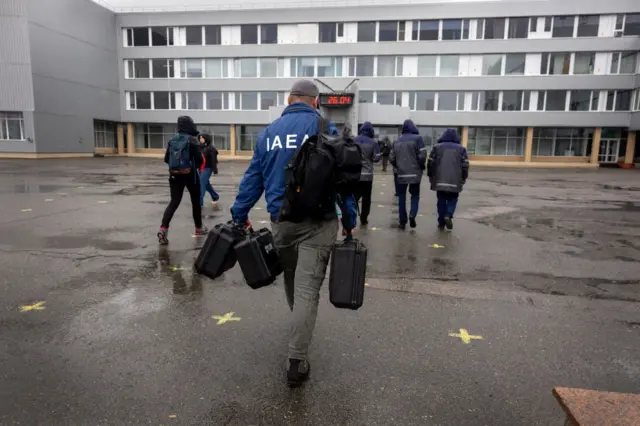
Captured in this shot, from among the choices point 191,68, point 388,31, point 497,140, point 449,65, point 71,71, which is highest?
point 388,31

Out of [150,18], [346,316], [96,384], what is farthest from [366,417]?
[150,18]

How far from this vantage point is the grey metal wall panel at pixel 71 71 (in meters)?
33.4

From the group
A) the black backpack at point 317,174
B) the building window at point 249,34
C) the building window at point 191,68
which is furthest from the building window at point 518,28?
the black backpack at point 317,174

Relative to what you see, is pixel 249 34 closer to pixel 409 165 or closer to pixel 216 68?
pixel 216 68

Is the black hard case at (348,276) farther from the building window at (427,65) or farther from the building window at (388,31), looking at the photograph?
the building window at (388,31)

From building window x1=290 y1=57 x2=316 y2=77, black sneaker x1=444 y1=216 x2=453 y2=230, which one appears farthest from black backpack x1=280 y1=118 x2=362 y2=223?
building window x1=290 y1=57 x2=316 y2=77

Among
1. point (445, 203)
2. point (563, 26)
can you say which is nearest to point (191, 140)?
point (445, 203)

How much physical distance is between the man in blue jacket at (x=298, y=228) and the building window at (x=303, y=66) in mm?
39831

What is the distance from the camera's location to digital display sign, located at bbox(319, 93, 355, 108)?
1021 inches

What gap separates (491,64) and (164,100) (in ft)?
101

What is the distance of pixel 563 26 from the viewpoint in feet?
124

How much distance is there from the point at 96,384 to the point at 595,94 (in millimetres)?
44721

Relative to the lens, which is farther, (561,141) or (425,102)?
(561,141)

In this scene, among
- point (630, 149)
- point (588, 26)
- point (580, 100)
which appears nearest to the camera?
point (588, 26)
